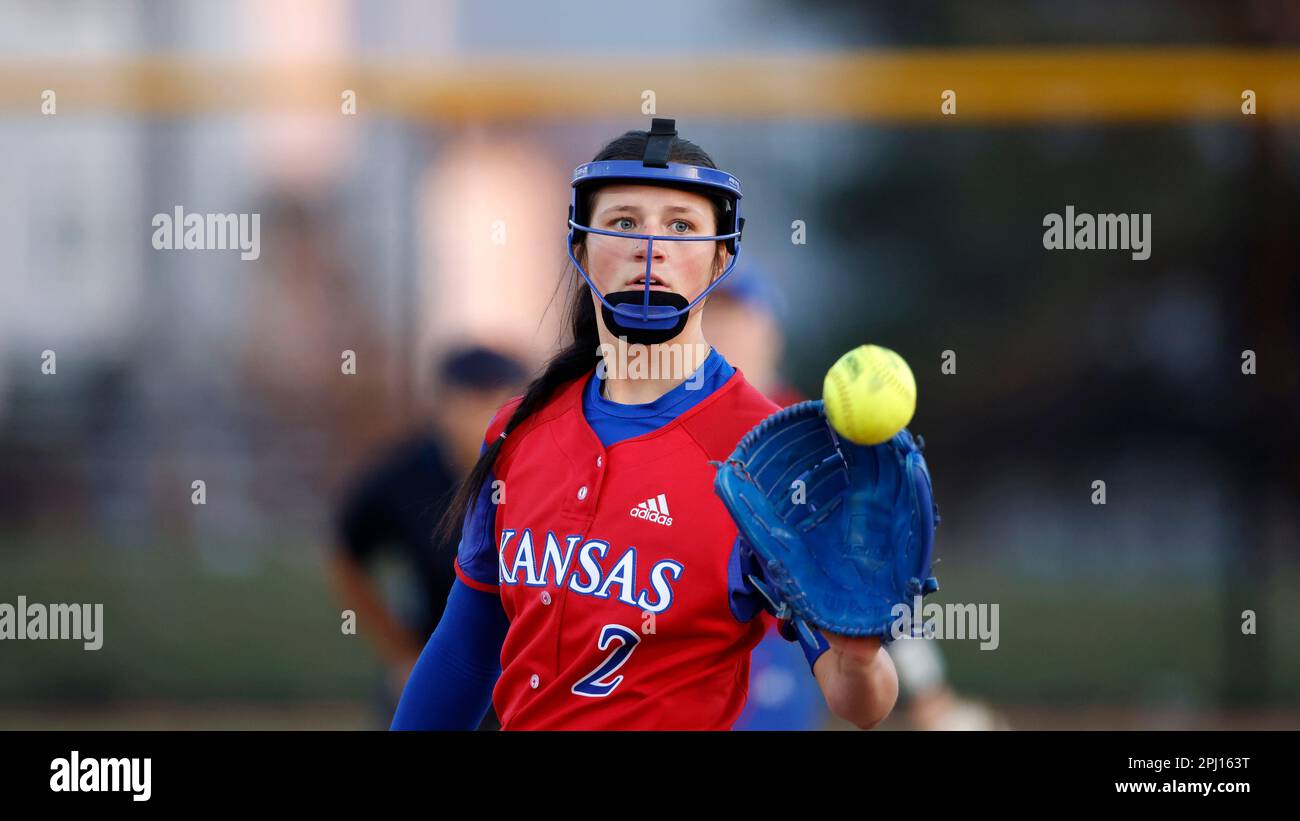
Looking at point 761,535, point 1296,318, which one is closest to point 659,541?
point 761,535

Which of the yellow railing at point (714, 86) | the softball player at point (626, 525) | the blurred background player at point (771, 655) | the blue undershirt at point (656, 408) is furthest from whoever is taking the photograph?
the yellow railing at point (714, 86)

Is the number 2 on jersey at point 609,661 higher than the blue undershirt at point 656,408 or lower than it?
lower

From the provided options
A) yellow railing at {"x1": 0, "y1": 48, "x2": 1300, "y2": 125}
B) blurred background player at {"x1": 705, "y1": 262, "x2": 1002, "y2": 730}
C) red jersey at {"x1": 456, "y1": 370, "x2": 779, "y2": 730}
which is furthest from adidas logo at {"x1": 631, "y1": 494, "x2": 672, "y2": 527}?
yellow railing at {"x1": 0, "y1": 48, "x2": 1300, "y2": 125}

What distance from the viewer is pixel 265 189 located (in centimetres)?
755

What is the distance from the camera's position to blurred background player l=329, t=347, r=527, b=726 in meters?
3.66

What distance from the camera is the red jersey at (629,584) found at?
65.8 inches

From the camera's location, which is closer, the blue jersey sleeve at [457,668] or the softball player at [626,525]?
the softball player at [626,525]

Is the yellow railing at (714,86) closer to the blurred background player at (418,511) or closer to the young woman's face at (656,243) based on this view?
the blurred background player at (418,511)

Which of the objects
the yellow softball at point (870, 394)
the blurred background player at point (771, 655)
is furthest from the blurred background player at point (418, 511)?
the yellow softball at point (870, 394)

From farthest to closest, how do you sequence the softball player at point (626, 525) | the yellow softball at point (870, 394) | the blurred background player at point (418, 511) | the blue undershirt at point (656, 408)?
the blurred background player at point (418, 511) < the blue undershirt at point (656, 408) < the softball player at point (626, 525) < the yellow softball at point (870, 394)

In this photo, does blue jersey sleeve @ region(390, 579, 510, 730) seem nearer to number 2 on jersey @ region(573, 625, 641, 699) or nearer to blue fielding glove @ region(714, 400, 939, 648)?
number 2 on jersey @ region(573, 625, 641, 699)

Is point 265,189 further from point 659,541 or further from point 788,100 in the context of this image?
point 659,541

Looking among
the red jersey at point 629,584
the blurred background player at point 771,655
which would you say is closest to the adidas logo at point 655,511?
the red jersey at point 629,584

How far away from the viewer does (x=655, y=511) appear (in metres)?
1.71
